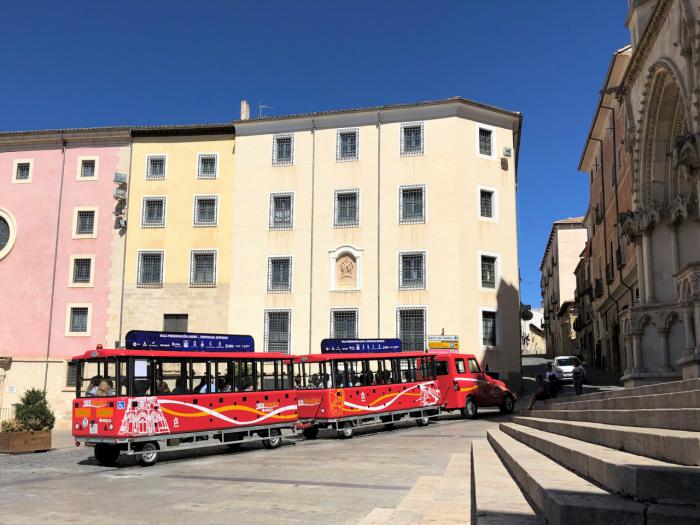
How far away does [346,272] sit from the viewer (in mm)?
32188

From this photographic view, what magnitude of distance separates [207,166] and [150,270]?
6177mm

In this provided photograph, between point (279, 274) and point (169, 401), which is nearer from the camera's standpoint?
point (169, 401)

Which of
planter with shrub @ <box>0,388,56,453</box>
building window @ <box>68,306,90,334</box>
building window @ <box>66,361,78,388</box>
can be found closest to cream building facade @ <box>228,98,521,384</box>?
building window @ <box>68,306,90,334</box>

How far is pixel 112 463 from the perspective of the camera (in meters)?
16.0

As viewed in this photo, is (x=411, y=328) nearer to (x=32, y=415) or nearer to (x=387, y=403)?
(x=387, y=403)

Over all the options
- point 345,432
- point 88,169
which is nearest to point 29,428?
point 345,432

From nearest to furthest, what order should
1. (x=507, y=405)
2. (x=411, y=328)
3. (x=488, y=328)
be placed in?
(x=507, y=405)
(x=411, y=328)
(x=488, y=328)

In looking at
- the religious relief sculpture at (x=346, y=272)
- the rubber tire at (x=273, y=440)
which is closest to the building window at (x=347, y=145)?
the religious relief sculpture at (x=346, y=272)

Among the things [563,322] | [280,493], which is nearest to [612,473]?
[280,493]

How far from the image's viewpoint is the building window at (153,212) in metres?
34.2

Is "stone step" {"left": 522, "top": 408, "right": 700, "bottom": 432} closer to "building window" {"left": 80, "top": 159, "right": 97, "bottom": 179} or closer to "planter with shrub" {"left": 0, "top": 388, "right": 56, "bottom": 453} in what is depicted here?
"planter with shrub" {"left": 0, "top": 388, "right": 56, "bottom": 453}

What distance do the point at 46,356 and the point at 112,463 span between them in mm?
19673

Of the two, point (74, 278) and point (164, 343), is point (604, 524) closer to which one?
point (164, 343)

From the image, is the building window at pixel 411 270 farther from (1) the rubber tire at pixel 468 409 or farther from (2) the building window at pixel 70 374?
(2) the building window at pixel 70 374
